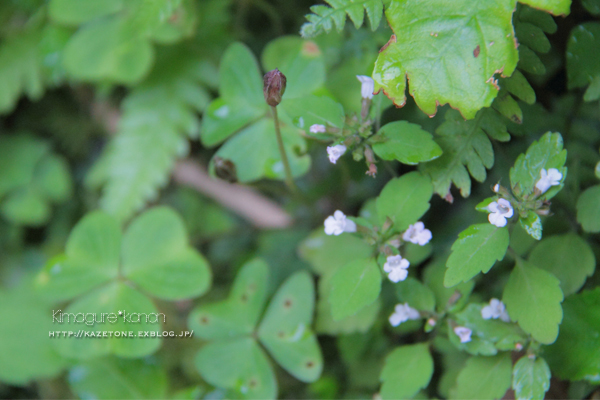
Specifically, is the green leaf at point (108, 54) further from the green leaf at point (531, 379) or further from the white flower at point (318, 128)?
the green leaf at point (531, 379)

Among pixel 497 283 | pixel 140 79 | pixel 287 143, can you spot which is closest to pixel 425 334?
pixel 497 283

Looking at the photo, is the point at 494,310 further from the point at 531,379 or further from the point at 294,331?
the point at 294,331

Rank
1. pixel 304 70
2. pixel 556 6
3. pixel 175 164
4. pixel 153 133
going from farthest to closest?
1. pixel 175 164
2. pixel 153 133
3. pixel 304 70
4. pixel 556 6

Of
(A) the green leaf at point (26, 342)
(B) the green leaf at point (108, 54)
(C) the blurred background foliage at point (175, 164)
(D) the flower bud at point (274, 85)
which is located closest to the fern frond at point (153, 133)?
(C) the blurred background foliage at point (175, 164)

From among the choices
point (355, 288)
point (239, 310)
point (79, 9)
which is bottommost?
point (239, 310)

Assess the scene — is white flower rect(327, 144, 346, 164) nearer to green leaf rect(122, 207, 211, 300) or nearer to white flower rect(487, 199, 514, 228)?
white flower rect(487, 199, 514, 228)

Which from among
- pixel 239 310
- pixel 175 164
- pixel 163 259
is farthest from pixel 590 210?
pixel 175 164

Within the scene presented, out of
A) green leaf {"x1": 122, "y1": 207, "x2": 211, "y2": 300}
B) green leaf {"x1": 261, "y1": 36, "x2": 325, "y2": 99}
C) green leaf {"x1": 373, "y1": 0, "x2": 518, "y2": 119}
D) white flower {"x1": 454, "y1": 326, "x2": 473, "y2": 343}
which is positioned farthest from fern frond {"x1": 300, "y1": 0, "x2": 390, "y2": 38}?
green leaf {"x1": 122, "y1": 207, "x2": 211, "y2": 300}
